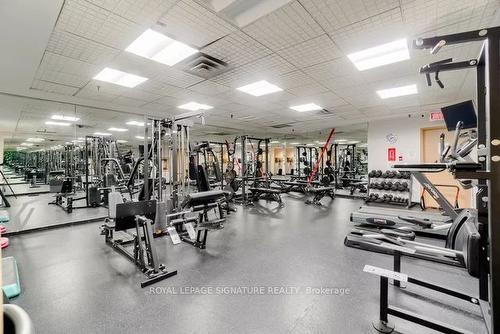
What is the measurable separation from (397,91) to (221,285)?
186 inches

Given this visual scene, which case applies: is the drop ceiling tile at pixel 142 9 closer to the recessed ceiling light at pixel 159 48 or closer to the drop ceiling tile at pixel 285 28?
the recessed ceiling light at pixel 159 48

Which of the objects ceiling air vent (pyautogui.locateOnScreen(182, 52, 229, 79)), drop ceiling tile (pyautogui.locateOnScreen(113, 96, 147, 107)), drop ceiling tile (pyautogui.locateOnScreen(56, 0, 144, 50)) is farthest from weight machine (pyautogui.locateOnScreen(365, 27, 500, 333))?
drop ceiling tile (pyautogui.locateOnScreen(113, 96, 147, 107))

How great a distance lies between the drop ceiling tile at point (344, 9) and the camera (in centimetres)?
231

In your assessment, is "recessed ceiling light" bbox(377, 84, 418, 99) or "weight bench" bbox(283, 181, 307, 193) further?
"weight bench" bbox(283, 181, 307, 193)

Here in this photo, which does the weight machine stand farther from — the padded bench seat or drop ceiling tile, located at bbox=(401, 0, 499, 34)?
the padded bench seat

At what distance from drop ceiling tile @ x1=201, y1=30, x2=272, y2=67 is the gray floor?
2.67 metres

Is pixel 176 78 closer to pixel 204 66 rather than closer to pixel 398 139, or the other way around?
pixel 204 66

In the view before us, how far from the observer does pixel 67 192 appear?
654 centimetres

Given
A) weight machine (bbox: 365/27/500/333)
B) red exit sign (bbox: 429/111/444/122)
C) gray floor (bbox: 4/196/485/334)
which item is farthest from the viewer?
red exit sign (bbox: 429/111/444/122)

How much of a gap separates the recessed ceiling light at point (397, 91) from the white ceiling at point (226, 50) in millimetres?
182

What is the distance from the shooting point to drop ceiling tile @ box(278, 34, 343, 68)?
9.83 feet

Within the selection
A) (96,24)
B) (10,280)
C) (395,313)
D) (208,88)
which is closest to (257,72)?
(208,88)

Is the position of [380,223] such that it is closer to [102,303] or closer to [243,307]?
[243,307]

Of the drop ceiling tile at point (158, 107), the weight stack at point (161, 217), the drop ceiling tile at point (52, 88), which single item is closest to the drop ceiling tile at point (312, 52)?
the weight stack at point (161, 217)
